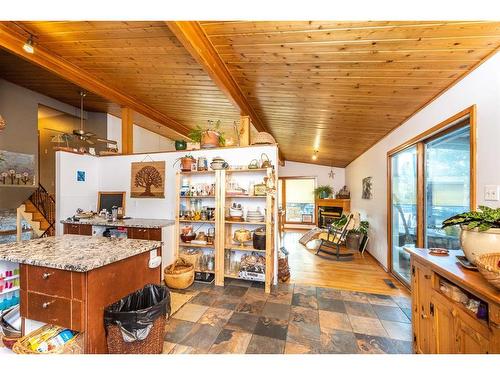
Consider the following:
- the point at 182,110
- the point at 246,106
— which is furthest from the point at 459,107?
the point at 182,110

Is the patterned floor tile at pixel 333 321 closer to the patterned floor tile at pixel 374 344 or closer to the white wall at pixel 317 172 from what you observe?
the patterned floor tile at pixel 374 344

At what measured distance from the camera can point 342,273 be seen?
3492mm

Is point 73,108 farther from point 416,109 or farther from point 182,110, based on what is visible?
point 416,109

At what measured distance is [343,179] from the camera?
7.57m

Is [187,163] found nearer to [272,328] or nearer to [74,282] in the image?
[74,282]

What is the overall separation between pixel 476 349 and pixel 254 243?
2153 mm

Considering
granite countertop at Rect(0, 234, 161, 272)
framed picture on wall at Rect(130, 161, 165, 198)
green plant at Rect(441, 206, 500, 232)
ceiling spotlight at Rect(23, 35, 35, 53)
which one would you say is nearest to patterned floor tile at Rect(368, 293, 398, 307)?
green plant at Rect(441, 206, 500, 232)

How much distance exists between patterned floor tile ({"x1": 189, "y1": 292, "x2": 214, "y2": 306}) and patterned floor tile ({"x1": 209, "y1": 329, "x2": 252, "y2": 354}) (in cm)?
58

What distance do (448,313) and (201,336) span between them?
1.80 m

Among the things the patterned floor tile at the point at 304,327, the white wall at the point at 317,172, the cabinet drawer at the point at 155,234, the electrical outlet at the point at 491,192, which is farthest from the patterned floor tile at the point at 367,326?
the white wall at the point at 317,172

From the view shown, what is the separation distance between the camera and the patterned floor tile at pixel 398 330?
1.91 metres

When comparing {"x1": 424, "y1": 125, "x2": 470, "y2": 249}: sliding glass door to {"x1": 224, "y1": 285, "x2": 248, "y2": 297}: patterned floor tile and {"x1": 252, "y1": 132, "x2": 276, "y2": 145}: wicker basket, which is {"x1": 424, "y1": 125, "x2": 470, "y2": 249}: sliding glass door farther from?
{"x1": 224, "y1": 285, "x2": 248, "y2": 297}: patterned floor tile

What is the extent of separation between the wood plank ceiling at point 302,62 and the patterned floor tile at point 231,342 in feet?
8.39

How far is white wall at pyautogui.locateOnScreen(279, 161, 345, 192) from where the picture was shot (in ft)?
25.0
